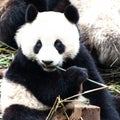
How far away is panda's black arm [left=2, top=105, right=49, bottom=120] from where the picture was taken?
4.59 meters

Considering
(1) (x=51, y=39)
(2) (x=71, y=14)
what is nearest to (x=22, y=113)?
(1) (x=51, y=39)

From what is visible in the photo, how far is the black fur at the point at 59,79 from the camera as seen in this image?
4512 millimetres

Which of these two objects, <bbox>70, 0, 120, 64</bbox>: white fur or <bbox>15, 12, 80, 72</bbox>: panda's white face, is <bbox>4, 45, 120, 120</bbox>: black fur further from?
<bbox>70, 0, 120, 64</bbox>: white fur

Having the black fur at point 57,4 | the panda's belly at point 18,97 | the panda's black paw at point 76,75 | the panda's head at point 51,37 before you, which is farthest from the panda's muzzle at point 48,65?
the black fur at point 57,4

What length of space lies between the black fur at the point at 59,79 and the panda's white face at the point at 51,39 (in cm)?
8

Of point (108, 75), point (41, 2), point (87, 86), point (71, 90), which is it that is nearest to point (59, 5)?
point (41, 2)

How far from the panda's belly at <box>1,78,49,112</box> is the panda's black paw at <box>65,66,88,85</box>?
1.06 feet

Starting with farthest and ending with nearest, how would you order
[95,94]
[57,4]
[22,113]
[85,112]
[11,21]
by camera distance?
[57,4]
[11,21]
[95,94]
[22,113]
[85,112]

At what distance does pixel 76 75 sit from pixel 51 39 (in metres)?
0.33

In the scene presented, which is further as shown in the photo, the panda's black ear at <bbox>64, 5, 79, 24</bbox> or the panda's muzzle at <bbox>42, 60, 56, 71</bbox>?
the panda's black ear at <bbox>64, 5, 79, 24</bbox>

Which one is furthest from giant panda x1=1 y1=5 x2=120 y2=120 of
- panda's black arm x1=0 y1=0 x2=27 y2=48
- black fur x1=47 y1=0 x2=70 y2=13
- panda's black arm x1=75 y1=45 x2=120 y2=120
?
black fur x1=47 y1=0 x2=70 y2=13

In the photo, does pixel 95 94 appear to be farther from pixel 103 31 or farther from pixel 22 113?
pixel 103 31

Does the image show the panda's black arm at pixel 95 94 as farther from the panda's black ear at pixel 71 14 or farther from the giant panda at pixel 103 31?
the giant panda at pixel 103 31

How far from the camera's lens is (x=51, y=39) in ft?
14.7
